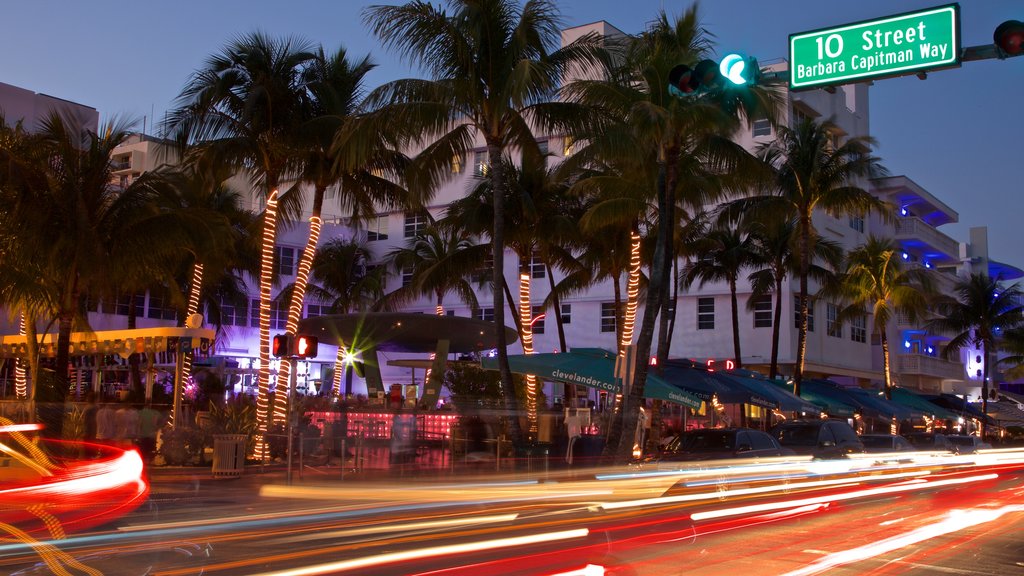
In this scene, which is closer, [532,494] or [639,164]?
[532,494]

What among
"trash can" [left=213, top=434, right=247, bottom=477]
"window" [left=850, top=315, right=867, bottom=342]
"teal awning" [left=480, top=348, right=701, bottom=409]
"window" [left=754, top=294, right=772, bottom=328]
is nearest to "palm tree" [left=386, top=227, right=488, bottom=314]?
"teal awning" [left=480, top=348, right=701, bottom=409]

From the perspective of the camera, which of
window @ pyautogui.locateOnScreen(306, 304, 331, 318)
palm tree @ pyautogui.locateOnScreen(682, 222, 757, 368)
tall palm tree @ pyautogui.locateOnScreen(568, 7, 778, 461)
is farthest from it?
window @ pyautogui.locateOnScreen(306, 304, 331, 318)

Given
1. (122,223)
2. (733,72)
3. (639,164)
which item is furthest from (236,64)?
(733,72)

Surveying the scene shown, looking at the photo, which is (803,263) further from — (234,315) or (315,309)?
(315,309)

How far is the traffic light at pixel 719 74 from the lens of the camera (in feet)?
38.2

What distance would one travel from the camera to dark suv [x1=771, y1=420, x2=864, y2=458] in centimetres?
2275

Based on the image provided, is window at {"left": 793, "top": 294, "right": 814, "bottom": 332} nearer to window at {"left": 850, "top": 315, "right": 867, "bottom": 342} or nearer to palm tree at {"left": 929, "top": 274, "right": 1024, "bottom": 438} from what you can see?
window at {"left": 850, "top": 315, "right": 867, "bottom": 342}

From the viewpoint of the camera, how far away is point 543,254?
3378 centimetres

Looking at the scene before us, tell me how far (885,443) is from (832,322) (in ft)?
91.6

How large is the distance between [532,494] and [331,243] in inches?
1586

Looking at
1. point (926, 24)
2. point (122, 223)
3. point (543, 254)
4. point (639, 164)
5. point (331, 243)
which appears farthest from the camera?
point (331, 243)

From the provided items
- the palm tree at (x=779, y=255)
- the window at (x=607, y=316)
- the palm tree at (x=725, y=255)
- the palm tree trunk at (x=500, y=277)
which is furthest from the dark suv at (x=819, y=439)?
the window at (x=607, y=316)

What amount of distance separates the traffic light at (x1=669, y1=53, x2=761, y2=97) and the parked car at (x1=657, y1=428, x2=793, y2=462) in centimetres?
933

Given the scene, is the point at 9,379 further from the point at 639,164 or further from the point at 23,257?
the point at 639,164
